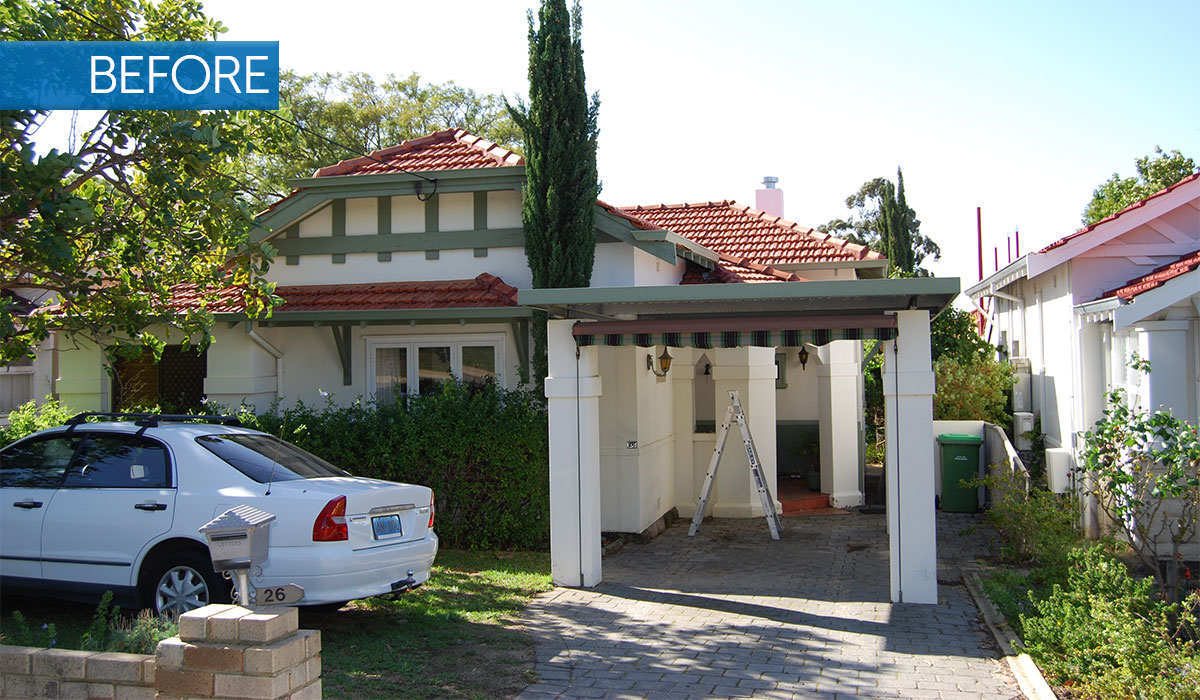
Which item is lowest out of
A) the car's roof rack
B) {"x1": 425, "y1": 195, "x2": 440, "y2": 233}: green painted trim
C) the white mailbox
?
the white mailbox

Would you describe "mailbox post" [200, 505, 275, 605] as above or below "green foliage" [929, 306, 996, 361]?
below

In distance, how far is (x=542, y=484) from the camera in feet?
35.9

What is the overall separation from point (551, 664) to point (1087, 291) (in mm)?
8257

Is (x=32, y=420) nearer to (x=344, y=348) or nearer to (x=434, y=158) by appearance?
(x=344, y=348)

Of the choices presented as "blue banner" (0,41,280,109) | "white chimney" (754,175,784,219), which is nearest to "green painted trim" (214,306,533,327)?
"blue banner" (0,41,280,109)

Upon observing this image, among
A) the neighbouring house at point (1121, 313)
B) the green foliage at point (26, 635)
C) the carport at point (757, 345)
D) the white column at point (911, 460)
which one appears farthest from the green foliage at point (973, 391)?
the green foliage at point (26, 635)

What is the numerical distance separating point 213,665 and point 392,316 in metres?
7.35

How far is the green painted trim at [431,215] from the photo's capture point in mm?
12555

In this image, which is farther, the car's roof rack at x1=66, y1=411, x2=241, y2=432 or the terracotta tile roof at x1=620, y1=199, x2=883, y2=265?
the terracotta tile roof at x1=620, y1=199, x2=883, y2=265

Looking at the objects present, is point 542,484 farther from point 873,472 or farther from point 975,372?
point 975,372

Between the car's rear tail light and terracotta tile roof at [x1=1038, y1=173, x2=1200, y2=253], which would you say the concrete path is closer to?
the car's rear tail light

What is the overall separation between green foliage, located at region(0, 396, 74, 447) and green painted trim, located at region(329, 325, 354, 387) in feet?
10.5

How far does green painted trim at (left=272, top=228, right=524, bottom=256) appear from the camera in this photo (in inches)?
487

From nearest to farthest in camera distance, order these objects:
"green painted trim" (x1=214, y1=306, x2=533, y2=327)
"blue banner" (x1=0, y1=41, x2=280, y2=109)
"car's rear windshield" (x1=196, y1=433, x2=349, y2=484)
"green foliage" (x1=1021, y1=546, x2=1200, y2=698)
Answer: "green foliage" (x1=1021, y1=546, x2=1200, y2=698), "car's rear windshield" (x1=196, y1=433, x2=349, y2=484), "blue banner" (x1=0, y1=41, x2=280, y2=109), "green painted trim" (x1=214, y1=306, x2=533, y2=327)
